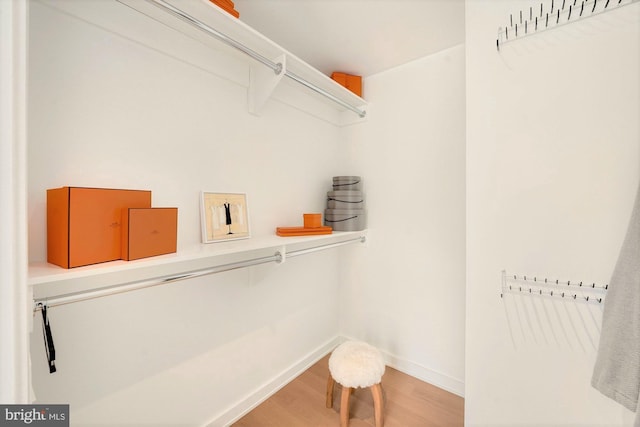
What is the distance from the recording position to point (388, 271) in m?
1.95

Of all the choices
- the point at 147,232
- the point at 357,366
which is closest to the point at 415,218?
the point at 357,366

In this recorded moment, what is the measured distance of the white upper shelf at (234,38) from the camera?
39.5 inches

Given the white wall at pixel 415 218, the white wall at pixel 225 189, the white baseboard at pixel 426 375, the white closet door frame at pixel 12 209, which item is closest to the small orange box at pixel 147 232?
the white wall at pixel 225 189

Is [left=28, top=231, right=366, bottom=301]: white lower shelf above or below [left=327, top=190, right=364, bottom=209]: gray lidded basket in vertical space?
below

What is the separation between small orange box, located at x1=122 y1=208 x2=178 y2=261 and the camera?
2.82 feet

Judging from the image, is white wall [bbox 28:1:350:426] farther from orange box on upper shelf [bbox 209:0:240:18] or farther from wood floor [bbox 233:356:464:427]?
orange box on upper shelf [bbox 209:0:240:18]

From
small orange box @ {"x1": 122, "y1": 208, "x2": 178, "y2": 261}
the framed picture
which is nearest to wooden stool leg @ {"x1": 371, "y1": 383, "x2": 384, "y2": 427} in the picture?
the framed picture

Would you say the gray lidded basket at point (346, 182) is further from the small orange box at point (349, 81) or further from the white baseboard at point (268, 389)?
the white baseboard at point (268, 389)

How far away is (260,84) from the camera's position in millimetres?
1453

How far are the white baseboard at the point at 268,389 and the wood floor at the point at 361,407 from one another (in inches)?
1.1

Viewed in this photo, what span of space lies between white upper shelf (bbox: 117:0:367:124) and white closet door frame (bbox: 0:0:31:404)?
605 mm

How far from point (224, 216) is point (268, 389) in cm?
113

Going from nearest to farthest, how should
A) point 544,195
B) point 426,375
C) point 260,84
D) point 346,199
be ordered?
point 544,195
point 260,84
point 426,375
point 346,199

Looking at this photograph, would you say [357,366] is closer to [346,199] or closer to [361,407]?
[361,407]
